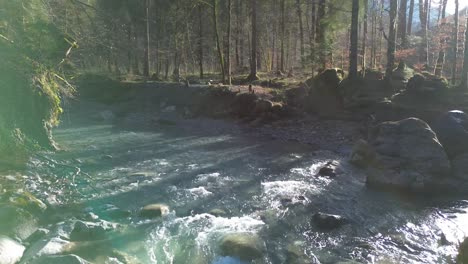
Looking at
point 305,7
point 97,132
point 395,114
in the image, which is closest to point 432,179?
point 395,114

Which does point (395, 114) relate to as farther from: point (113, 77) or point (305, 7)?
point (113, 77)

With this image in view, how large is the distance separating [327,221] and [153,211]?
4.17 m

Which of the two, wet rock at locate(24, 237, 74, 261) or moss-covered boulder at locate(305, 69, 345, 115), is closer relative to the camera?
wet rock at locate(24, 237, 74, 261)

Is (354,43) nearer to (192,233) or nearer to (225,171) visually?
(225,171)

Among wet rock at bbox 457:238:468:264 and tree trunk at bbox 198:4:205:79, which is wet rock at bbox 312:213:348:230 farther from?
tree trunk at bbox 198:4:205:79

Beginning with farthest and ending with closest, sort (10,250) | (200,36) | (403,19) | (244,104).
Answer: (200,36) → (403,19) → (244,104) → (10,250)

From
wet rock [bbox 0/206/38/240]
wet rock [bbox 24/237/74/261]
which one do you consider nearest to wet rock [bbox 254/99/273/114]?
wet rock [bbox 0/206/38/240]

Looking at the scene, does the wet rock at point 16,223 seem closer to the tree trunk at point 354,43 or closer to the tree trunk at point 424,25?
the tree trunk at point 354,43

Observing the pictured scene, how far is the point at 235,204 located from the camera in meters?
10.6

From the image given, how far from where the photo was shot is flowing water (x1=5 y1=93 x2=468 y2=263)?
8102 millimetres

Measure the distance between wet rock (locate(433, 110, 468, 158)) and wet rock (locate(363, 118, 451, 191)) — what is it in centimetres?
93

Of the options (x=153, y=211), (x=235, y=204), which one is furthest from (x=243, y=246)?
(x=153, y=211)

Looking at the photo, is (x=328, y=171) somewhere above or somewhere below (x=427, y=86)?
below

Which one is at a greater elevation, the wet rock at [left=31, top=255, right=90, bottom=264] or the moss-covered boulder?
the moss-covered boulder
